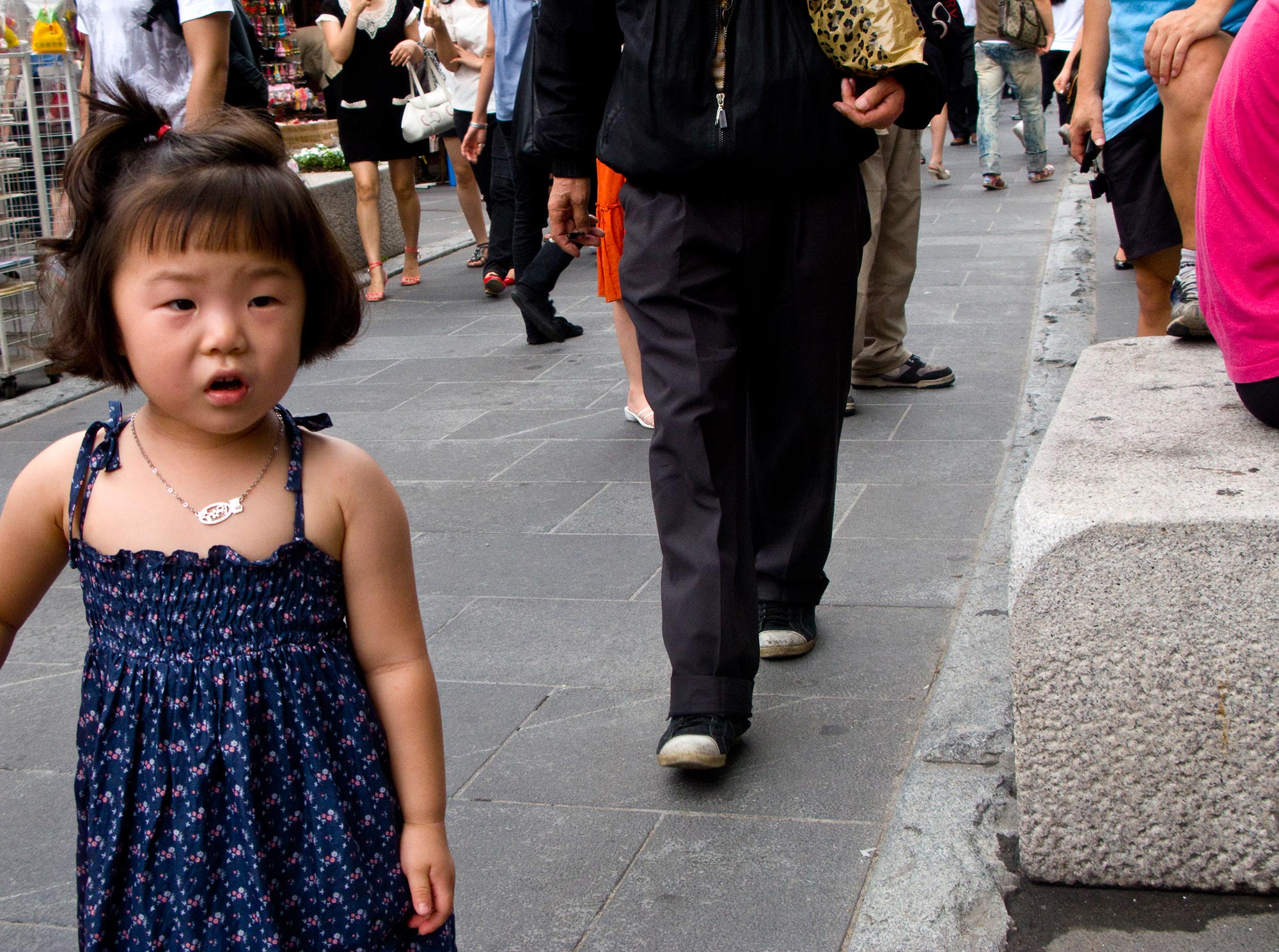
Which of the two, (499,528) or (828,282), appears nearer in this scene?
(828,282)

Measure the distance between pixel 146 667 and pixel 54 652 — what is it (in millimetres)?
2323

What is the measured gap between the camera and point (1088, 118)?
4.23 metres

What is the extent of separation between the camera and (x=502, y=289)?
860 cm

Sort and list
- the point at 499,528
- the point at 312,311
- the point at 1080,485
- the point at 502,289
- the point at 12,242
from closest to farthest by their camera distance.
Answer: the point at 312,311 < the point at 1080,485 < the point at 499,528 < the point at 12,242 < the point at 502,289

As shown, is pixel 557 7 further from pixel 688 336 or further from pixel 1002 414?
pixel 1002 414

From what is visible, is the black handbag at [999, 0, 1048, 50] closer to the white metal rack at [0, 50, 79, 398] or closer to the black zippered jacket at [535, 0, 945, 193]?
the white metal rack at [0, 50, 79, 398]

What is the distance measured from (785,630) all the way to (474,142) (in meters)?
5.19

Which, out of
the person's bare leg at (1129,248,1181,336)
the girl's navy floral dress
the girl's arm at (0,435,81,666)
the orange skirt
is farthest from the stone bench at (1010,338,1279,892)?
the orange skirt

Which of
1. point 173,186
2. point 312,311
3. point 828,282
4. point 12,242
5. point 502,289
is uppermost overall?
point 173,186

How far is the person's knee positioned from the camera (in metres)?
3.53

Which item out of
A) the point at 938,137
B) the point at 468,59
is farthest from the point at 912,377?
the point at 938,137

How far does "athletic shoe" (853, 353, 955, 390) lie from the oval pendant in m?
4.31

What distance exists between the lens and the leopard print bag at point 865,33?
2.67 meters

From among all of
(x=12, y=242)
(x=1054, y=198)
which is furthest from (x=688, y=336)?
(x=1054, y=198)
